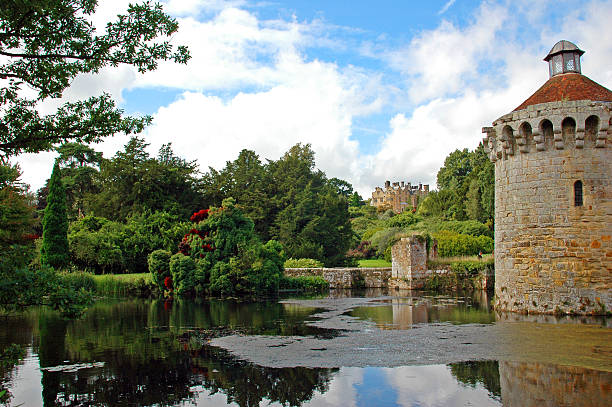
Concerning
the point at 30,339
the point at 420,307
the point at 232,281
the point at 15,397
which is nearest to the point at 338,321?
the point at 420,307

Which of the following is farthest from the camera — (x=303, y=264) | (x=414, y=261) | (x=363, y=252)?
(x=363, y=252)

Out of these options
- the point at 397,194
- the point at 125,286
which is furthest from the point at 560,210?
the point at 397,194

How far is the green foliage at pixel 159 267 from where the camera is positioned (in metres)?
25.1

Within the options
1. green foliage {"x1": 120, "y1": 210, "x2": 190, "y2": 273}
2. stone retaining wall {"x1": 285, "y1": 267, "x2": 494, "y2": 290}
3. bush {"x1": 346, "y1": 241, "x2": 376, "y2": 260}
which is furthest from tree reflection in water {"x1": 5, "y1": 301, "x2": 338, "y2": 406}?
bush {"x1": 346, "y1": 241, "x2": 376, "y2": 260}

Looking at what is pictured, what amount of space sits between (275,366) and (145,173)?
3189 centimetres

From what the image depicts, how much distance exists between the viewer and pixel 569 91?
Result: 13680mm

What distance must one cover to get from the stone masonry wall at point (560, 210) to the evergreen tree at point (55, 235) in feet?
74.6

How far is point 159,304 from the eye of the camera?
2014 cm

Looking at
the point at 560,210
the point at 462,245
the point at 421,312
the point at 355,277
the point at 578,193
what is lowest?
the point at 421,312

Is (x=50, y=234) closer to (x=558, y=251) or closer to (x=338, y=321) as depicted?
(x=338, y=321)

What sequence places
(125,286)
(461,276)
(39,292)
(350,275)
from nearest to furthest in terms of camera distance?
1. (39,292)
2. (125,286)
3. (461,276)
4. (350,275)

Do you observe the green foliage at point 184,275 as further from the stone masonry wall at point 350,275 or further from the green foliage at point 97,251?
the stone masonry wall at point 350,275

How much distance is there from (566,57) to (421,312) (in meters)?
8.54

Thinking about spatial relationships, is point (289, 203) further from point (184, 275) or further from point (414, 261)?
point (184, 275)
